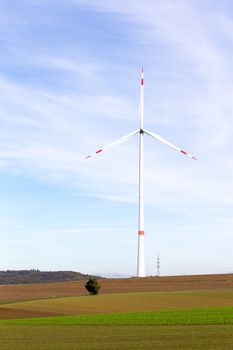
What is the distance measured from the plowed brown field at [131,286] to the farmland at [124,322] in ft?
1.46

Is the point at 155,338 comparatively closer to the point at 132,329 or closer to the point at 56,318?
the point at 132,329

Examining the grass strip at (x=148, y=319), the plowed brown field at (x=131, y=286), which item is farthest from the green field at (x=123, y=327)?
the plowed brown field at (x=131, y=286)

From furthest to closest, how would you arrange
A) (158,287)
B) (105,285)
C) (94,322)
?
(105,285) < (158,287) < (94,322)

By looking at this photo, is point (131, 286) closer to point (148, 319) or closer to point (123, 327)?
point (148, 319)

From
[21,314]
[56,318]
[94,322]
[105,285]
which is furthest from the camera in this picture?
[105,285]

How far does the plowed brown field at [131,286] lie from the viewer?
331 ft

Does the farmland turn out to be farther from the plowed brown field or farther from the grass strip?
the plowed brown field

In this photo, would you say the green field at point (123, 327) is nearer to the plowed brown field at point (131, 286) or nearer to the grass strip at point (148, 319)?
the grass strip at point (148, 319)

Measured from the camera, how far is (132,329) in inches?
1816

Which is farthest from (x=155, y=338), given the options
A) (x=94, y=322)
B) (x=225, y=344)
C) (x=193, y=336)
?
(x=94, y=322)

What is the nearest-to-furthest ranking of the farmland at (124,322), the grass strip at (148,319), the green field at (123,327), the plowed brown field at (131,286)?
the green field at (123,327), the farmland at (124,322), the grass strip at (148,319), the plowed brown field at (131,286)

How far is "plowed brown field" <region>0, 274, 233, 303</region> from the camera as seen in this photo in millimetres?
101000

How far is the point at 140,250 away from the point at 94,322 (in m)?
53.2

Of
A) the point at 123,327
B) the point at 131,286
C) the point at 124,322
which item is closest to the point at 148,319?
the point at 124,322
